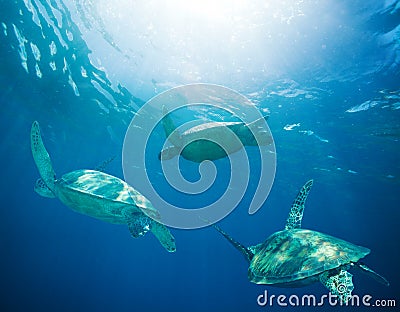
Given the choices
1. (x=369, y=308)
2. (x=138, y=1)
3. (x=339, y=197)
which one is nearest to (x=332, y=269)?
(x=138, y=1)

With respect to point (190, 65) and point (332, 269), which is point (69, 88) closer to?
point (190, 65)

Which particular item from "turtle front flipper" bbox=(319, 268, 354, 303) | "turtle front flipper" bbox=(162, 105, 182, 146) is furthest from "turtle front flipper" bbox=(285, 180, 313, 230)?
"turtle front flipper" bbox=(162, 105, 182, 146)

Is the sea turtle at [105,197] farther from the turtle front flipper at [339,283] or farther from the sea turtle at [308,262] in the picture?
the turtle front flipper at [339,283]

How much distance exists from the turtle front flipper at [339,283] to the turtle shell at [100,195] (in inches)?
138

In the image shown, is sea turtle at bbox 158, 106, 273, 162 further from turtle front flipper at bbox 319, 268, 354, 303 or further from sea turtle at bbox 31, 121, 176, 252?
turtle front flipper at bbox 319, 268, 354, 303

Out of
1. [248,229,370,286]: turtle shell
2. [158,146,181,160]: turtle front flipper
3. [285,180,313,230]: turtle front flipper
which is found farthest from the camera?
[158,146,181,160]: turtle front flipper

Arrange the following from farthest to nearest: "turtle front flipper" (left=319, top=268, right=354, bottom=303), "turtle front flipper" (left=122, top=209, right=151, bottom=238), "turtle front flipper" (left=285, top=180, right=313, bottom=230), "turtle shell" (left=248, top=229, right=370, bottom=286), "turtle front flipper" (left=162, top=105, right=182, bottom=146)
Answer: "turtle front flipper" (left=162, top=105, right=182, bottom=146)
"turtle front flipper" (left=285, top=180, right=313, bottom=230)
"turtle front flipper" (left=122, top=209, right=151, bottom=238)
"turtle shell" (left=248, top=229, right=370, bottom=286)
"turtle front flipper" (left=319, top=268, right=354, bottom=303)

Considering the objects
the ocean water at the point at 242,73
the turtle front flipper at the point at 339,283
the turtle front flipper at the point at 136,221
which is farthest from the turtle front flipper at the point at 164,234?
the ocean water at the point at 242,73

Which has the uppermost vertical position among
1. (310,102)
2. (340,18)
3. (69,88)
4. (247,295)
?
(69,88)

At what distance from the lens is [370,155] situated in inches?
550

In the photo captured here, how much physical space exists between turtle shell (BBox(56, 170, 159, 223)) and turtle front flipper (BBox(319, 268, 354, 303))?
3507 mm

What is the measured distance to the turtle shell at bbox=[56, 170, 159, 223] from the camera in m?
5.23

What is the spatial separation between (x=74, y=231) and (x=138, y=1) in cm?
11292

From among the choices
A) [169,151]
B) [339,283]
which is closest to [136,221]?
[169,151]
